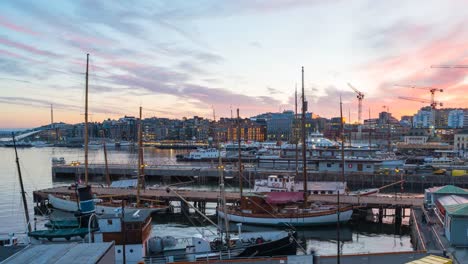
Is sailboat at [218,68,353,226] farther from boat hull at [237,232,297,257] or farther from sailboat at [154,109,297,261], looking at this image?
sailboat at [154,109,297,261]

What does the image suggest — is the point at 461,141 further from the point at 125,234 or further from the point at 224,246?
the point at 125,234

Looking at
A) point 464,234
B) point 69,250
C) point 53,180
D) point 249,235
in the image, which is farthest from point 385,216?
point 53,180

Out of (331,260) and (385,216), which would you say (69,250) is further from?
(385,216)

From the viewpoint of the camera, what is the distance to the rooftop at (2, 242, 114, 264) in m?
12.8

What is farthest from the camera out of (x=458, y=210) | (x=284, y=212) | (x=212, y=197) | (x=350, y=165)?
(x=350, y=165)

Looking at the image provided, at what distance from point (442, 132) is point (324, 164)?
150600 millimetres

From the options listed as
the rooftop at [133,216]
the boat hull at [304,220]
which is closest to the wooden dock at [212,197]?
the boat hull at [304,220]

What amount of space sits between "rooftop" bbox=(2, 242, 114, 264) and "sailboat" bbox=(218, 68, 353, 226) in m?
20.7

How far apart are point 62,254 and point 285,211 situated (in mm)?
23834

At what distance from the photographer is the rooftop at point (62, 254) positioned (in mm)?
12834

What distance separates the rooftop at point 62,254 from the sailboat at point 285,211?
815 inches

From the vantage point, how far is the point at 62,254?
1338 cm

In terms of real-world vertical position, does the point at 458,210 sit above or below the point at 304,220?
above

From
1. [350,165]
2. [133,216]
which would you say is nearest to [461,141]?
[350,165]
